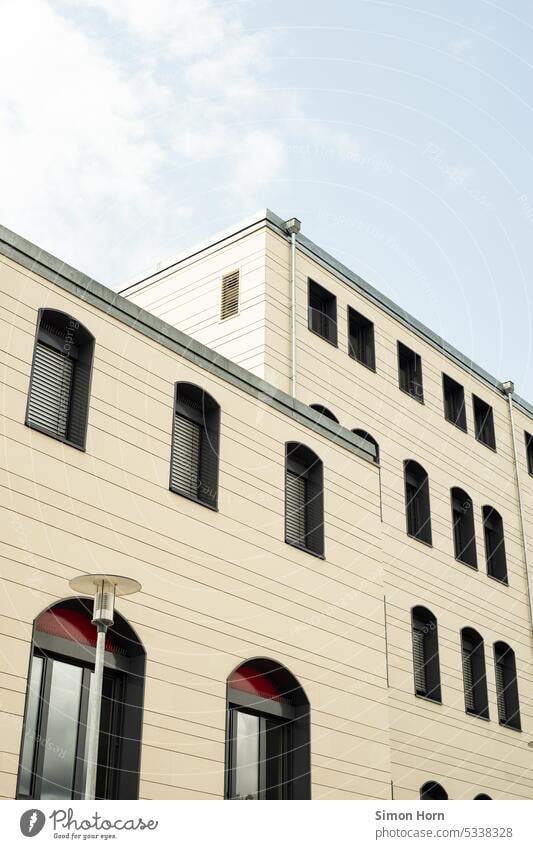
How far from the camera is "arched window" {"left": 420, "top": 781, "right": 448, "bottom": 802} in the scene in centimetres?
2157

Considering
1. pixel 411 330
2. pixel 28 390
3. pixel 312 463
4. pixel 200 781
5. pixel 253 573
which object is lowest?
pixel 200 781

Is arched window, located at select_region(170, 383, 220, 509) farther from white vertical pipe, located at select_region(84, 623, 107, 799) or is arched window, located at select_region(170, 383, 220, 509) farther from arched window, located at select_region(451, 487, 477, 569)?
arched window, located at select_region(451, 487, 477, 569)

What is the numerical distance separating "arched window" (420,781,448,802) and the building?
0.06 metres

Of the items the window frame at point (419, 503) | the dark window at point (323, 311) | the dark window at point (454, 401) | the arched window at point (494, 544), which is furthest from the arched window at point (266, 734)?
the dark window at point (454, 401)

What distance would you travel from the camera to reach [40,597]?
12.6 m

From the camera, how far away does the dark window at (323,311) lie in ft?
77.7

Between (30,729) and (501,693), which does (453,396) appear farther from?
(30,729)

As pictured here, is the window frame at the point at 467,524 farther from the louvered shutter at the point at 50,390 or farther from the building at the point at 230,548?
the louvered shutter at the point at 50,390

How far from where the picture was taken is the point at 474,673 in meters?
25.0

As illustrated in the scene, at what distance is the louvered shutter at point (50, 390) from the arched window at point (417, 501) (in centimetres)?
1204

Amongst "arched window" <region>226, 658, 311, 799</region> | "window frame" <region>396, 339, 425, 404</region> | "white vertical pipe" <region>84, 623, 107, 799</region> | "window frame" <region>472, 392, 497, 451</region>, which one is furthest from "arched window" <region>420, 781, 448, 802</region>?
"white vertical pipe" <region>84, 623, 107, 799</region>
